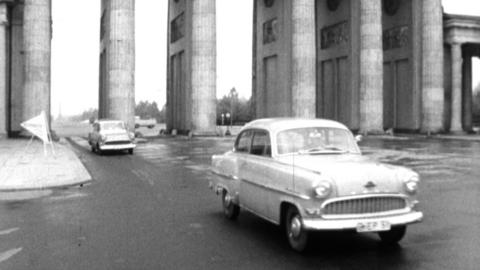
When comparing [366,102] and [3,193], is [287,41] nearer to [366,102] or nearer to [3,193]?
[366,102]

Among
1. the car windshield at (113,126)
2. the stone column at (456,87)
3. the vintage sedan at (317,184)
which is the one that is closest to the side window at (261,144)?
the vintage sedan at (317,184)

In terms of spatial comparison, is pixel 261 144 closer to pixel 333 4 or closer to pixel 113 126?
pixel 113 126

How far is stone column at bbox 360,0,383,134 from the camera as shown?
143 ft

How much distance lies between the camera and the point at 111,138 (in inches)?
1007

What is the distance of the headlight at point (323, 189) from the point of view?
6355 mm

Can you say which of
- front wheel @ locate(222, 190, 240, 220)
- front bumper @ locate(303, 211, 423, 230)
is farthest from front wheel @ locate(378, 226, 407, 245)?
front wheel @ locate(222, 190, 240, 220)

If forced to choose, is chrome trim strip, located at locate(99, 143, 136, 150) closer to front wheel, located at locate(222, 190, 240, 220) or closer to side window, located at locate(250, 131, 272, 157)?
front wheel, located at locate(222, 190, 240, 220)

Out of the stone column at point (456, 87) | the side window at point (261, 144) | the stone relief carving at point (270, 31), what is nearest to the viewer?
the side window at point (261, 144)

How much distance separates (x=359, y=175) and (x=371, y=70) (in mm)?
38807

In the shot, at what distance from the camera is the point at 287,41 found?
1823 inches

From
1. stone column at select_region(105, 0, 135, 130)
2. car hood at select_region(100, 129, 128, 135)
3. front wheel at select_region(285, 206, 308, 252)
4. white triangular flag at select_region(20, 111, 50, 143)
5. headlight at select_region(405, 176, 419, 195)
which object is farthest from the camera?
stone column at select_region(105, 0, 135, 130)

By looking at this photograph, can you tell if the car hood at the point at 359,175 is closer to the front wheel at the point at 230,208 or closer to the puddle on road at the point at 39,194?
the front wheel at the point at 230,208

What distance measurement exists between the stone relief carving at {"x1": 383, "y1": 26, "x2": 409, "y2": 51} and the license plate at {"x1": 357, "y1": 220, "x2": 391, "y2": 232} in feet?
144

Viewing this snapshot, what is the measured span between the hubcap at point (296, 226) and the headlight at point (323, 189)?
0.50 metres
